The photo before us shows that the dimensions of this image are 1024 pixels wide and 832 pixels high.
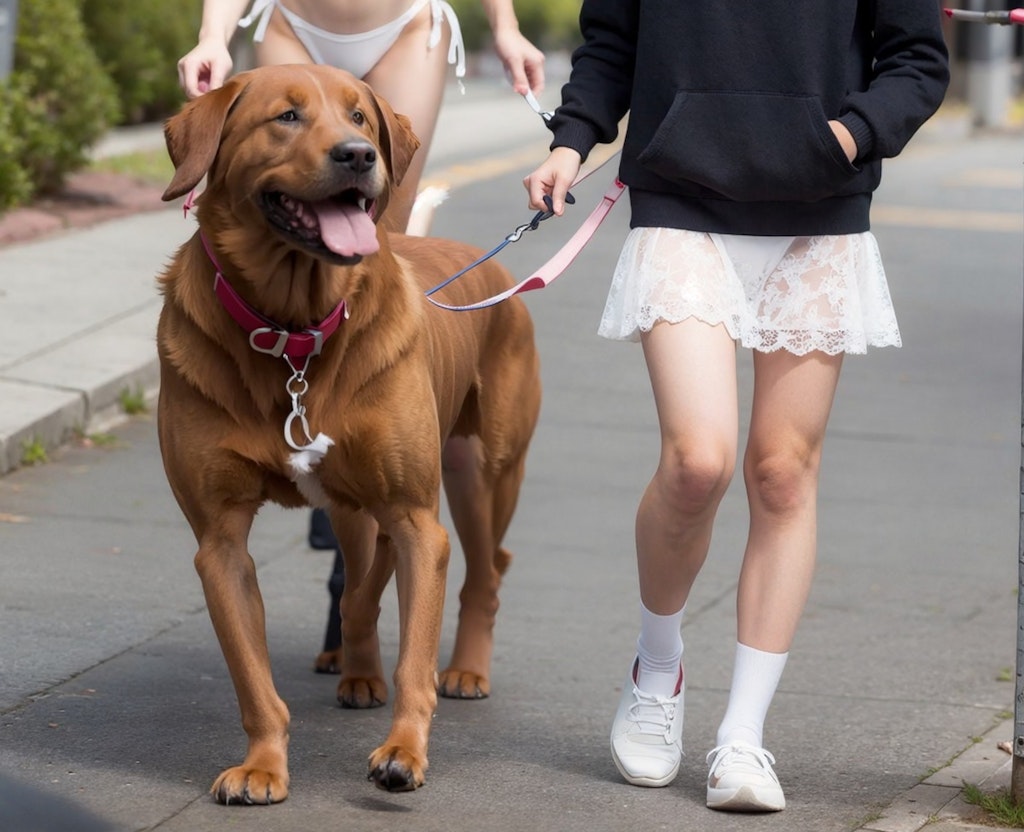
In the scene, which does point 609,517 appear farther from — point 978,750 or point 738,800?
point 738,800

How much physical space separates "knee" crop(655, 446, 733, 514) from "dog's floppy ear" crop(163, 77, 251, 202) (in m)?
1.17

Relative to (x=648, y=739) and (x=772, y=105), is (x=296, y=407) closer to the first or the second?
(x=648, y=739)

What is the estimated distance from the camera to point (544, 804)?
4.05m

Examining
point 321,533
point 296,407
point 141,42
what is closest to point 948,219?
point 141,42

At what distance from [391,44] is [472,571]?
1471mm

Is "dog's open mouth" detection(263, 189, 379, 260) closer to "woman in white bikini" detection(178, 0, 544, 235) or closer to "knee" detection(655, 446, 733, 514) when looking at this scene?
"knee" detection(655, 446, 733, 514)

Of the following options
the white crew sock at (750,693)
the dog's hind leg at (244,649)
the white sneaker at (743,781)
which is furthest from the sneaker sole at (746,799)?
the dog's hind leg at (244,649)

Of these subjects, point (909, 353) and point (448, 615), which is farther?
point (909, 353)

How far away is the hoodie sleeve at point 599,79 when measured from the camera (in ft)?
13.9

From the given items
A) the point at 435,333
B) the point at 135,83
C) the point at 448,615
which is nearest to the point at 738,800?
the point at 435,333

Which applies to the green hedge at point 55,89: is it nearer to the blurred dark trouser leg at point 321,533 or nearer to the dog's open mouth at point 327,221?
the blurred dark trouser leg at point 321,533

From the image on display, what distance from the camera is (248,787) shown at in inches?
154

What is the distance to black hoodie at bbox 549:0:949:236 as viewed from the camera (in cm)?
394

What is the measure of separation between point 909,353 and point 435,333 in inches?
280
